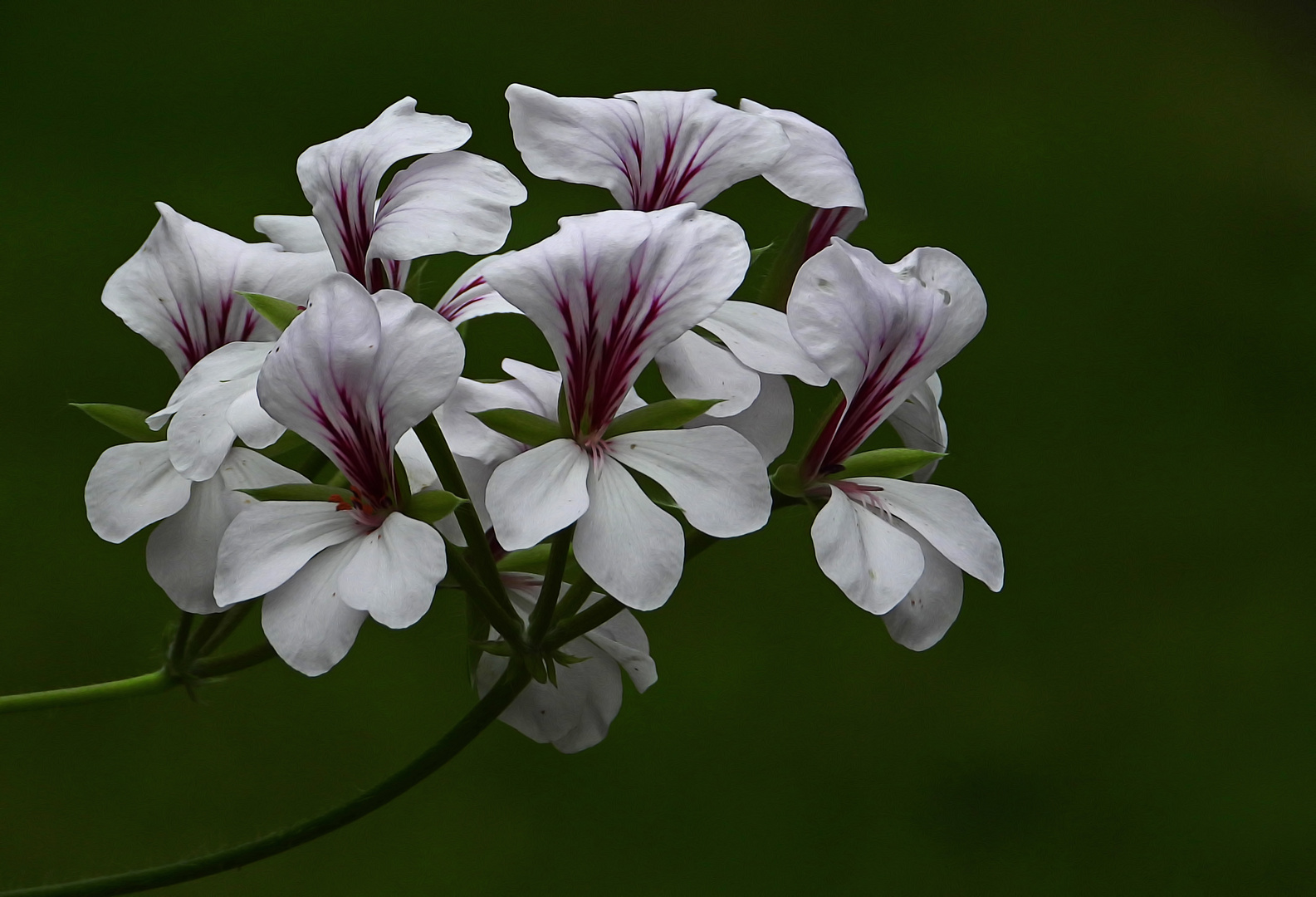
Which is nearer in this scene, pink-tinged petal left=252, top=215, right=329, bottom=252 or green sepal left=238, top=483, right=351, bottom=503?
green sepal left=238, top=483, right=351, bottom=503

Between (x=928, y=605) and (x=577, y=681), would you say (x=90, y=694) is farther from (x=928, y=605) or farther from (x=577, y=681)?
(x=928, y=605)

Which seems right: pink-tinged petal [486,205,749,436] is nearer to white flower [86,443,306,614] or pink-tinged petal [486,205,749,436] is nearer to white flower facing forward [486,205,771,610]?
white flower facing forward [486,205,771,610]

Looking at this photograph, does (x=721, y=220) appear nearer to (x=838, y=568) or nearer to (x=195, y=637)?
(x=838, y=568)

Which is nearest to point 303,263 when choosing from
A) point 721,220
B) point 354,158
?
point 354,158

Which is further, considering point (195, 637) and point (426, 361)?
point (195, 637)

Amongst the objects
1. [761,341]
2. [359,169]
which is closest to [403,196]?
[359,169]

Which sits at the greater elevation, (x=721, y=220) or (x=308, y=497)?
(x=721, y=220)

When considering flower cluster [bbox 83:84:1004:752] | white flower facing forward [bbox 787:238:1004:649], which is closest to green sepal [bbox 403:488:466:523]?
flower cluster [bbox 83:84:1004:752]
